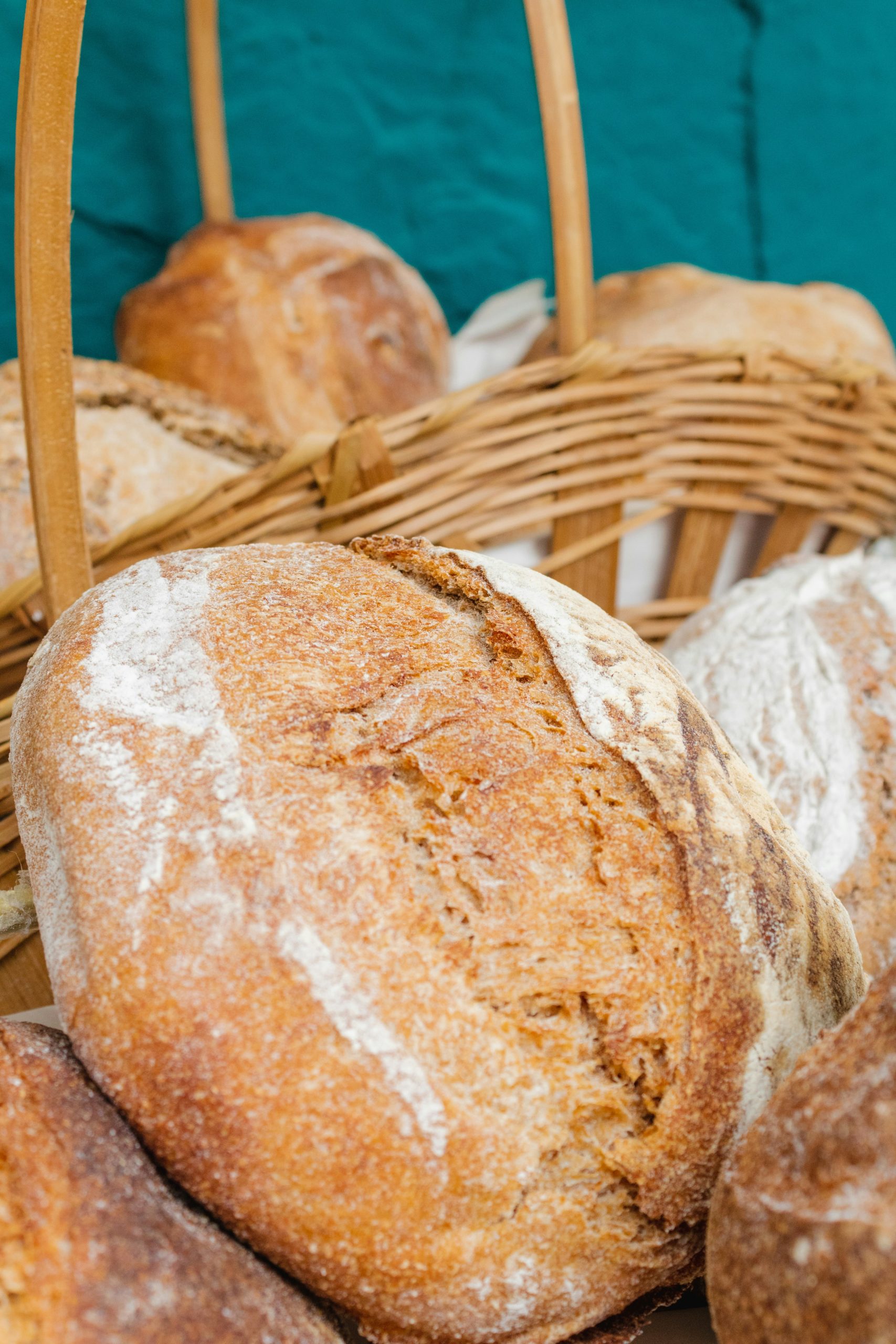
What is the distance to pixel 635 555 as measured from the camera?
142cm

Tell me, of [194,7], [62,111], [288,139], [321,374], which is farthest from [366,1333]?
[288,139]

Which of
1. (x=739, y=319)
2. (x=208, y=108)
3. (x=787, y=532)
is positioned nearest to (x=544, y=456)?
(x=787, y=532)

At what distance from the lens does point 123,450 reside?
1329 millimetres

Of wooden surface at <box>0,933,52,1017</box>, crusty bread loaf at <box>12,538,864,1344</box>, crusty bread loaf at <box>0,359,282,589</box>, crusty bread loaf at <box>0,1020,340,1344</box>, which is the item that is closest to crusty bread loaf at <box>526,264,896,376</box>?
crusty bread loaf at <box>0,359,282,589</box>

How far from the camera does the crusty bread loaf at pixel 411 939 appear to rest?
0.58 m

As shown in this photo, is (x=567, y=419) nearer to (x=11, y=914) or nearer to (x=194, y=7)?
(x=11, y=914)

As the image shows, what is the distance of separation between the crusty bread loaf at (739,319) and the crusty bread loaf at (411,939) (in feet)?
3.58

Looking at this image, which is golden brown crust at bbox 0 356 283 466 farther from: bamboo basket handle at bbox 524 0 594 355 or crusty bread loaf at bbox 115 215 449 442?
bamboo basket handle at bbox 524 0 594 355

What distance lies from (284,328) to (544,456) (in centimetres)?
70

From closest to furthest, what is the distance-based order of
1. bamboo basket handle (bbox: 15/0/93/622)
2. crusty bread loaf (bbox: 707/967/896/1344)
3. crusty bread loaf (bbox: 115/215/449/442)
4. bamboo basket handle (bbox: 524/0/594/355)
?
1. crusty bread loaf (bbox: 707/967/896/1344)
2. bamboo basket handle (bbox: 15/0/93/622)
3. bamboo basket handle (bbox: 524/0/594/355)
4. crusty bread loaf (bbox: 115/215/449/442)

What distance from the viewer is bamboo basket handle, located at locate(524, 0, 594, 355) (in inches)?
45.6

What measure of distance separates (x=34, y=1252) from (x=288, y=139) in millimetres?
2114

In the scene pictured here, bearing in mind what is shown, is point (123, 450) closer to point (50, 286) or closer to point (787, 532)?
point (50, 286)

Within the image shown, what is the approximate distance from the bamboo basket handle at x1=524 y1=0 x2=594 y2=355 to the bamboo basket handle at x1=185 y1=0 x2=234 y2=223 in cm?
88
